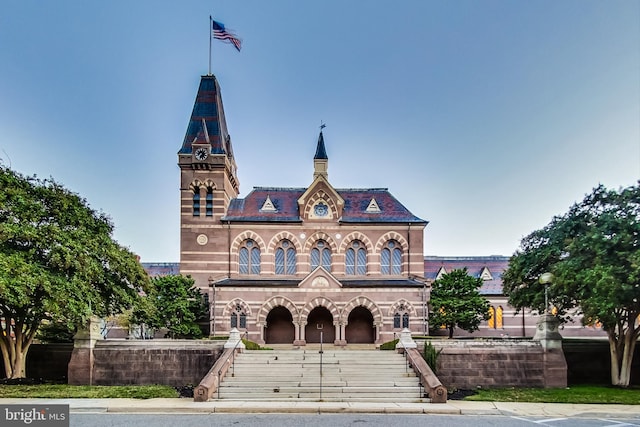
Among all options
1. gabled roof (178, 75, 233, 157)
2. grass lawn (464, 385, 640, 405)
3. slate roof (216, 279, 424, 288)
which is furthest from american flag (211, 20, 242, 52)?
grass lawn (464, 385, 640, 405)

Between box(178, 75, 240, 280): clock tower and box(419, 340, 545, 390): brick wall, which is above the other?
box(178, 75, 240, 280): clock tower

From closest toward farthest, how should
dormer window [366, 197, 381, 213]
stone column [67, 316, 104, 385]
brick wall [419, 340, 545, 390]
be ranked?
stone column [67, 316, 104, 385]
brick wall [419, 340, 545, 390]
dormer window [366, 197, 381, 213]

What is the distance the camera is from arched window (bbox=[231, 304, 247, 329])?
40750 millimetres

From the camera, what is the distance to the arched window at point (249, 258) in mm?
44000

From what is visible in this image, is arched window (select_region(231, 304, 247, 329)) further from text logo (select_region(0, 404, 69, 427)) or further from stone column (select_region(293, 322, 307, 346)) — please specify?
text logo (select_region(0, 404, 69, 427))

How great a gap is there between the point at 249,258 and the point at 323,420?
2723 centimetres

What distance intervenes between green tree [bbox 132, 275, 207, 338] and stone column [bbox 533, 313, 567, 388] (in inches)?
911

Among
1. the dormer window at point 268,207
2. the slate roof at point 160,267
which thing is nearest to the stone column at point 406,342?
the dormer window at point 268,207

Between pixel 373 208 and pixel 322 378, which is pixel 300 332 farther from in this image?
pixel 322 378

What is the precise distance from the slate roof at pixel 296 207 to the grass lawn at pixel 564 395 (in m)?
20.7

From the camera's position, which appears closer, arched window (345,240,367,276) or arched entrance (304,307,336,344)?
arched entrance (304,307,336,344)

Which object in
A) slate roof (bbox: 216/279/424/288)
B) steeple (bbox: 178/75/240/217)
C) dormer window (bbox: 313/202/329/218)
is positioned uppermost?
steeple (bbox: 178/75/240/217)

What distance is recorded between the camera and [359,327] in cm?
4269

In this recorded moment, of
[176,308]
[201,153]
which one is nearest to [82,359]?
[176,308]
